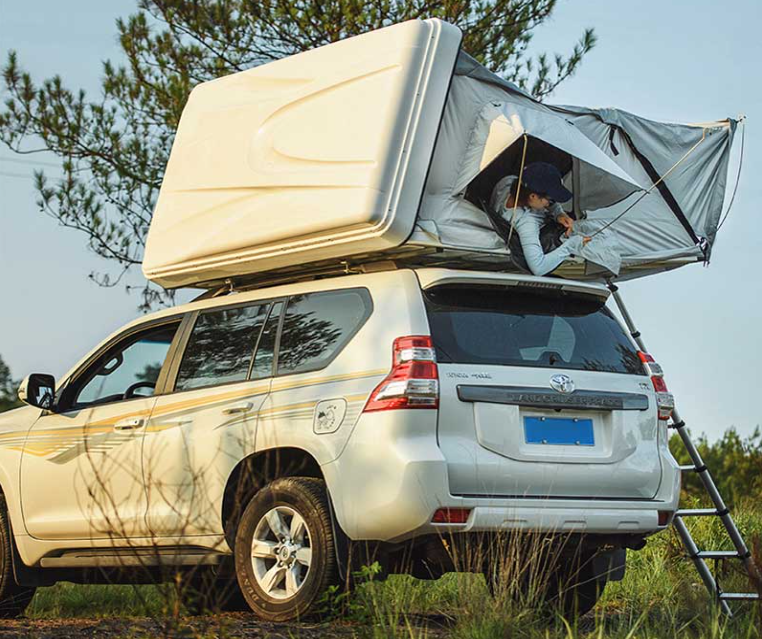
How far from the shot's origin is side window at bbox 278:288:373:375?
6.60 meters

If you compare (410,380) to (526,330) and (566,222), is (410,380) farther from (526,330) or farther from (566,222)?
(566,222)

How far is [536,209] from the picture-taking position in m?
7.25

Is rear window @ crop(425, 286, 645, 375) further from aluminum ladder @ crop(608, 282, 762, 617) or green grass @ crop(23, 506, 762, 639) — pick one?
aluminum ladder @ crop(608, 282, 762, 617)

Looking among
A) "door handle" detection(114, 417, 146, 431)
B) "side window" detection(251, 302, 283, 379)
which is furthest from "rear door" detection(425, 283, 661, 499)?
"door handle" detection(114, 417, 146, 431)

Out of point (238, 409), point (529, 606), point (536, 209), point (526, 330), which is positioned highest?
point (536, 209)

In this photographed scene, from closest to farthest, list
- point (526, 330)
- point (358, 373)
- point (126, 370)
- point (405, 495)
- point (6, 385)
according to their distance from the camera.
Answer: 1. point (405, 495)
2. point (358, 373)
3. point (526, 330)
4. point (126, 370)
5. point (6, 385)

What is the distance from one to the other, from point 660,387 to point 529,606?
161 centimetres

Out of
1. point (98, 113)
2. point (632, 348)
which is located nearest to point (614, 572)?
point (632, 348)

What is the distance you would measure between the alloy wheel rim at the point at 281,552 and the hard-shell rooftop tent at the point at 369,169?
1.43 m

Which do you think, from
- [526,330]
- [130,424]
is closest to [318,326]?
[526,330]

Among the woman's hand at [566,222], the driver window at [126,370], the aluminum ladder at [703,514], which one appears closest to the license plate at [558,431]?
the woman's hand at [566,222]

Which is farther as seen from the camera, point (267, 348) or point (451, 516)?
point (267, 348)

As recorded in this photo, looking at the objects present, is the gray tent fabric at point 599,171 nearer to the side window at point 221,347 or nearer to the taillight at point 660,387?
the taillight at point 660,387

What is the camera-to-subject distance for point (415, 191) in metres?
6.61
